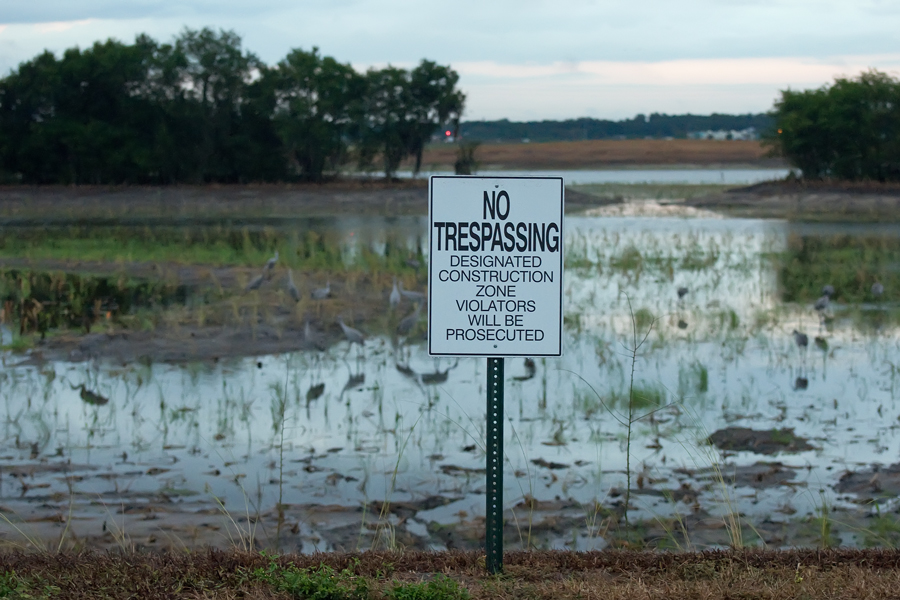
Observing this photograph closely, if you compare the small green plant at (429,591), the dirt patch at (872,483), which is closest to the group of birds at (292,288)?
the dirt patch at (872,483)

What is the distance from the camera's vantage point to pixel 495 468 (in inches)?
203

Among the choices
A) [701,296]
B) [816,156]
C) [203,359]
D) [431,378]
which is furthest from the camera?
[816,156]

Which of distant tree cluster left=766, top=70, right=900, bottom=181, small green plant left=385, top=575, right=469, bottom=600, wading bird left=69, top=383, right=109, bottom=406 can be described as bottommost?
wading bird left=69, top=383, right=109, bottom=406

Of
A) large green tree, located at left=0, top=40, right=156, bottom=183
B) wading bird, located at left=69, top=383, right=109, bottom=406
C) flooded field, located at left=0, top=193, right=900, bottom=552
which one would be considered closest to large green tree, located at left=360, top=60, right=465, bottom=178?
large green tree, located at left=0, top=40, right=156, bottom=183

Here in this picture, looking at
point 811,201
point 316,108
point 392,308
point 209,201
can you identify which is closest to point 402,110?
point 316,108

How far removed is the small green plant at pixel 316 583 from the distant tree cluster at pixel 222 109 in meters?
49.6

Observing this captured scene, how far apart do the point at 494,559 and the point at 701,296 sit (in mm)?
12869

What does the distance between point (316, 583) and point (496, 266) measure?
1688mm

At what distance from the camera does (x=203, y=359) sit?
12438mm

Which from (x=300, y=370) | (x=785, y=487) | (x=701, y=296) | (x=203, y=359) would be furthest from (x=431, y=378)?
(x=701, y=296)

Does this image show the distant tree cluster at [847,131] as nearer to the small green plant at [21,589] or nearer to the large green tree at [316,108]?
the large green tree at [316,108]

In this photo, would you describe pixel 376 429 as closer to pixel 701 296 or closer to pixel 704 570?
pixel 704 570

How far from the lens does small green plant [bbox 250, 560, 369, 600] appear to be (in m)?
4.79

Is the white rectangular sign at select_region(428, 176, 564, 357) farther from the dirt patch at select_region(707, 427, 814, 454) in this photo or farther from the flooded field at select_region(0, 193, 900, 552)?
the dirt patch at select_region(707, 427, 814, 454)
